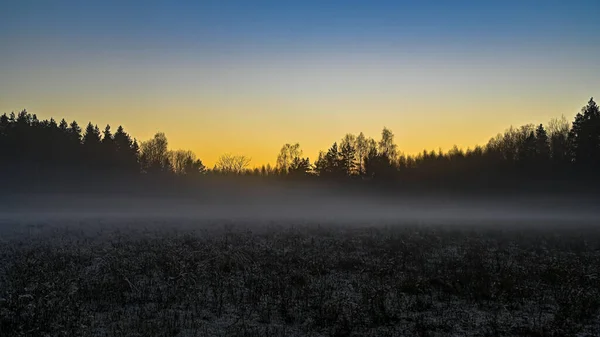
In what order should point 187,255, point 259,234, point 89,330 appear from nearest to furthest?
point 89,330 < point 187,255 < point 259,234

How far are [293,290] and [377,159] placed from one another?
250ft

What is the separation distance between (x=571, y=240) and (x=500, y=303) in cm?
1647

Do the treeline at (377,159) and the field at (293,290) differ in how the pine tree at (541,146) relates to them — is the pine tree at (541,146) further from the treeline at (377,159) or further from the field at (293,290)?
the field at (293,290)

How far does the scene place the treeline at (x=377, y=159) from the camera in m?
63.5

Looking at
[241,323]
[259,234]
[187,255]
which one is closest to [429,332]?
[241,323]

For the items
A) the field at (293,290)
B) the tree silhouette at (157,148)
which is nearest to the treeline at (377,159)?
the tree silhouette at (157,148)

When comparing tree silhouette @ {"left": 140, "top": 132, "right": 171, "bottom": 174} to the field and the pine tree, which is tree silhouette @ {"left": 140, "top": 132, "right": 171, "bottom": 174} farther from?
the field

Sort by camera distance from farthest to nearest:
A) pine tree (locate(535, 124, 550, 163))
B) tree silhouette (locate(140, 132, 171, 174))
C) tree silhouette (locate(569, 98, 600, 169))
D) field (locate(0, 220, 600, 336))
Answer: tree silhouette (locate(140, 132, 171, 174)) < pine tree (locate(535, 124, 550, 163)) < tree silhouette (locate(569, 98, 600, 169)) < field (locate(0, 220, 600, 336))

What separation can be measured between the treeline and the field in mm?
51235

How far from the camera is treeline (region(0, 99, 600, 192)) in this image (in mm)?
63531

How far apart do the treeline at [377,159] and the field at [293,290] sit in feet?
168

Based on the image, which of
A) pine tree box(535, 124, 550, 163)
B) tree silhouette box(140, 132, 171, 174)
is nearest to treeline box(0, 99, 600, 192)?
pine tree box(535, 124, 550, 163)

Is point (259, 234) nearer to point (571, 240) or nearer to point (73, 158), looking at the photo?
point (571, 240)

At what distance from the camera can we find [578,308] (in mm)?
10836
